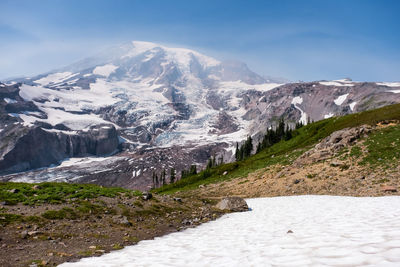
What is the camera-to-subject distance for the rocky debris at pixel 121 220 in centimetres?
1479

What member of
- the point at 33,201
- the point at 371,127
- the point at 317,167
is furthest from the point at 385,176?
the point at 33,201

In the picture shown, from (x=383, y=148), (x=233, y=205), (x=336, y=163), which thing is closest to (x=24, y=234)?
(x=233, y=205)

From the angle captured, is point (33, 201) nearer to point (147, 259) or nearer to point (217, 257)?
point (147, 259)

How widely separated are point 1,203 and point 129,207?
810 cm

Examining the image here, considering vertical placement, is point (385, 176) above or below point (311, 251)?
below

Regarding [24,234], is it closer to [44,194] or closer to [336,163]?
[44,194]

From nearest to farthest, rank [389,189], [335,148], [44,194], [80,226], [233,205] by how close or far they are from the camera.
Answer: [80,226]
[44,194]
[389,189]
[233,205]
[335,148]

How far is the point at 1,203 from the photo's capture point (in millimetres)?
14875

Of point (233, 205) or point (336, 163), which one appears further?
point (336, 163)

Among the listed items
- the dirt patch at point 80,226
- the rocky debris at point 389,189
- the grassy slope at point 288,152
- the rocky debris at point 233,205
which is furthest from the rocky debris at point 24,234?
the grassy slope at point 288,152

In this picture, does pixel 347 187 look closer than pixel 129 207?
No

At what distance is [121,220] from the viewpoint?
15.3m

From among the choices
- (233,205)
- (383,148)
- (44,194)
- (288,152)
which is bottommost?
(288,152)

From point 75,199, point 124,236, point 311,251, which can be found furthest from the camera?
point 75,199
